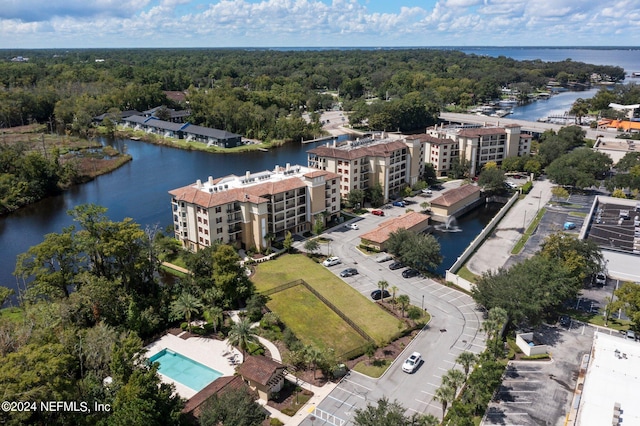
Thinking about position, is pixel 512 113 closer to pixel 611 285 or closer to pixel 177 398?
pixel 611 285

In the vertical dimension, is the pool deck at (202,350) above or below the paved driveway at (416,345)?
below

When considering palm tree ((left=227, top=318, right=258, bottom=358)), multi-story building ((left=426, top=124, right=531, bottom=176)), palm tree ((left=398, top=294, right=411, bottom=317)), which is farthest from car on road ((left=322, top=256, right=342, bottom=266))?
multi-story building ((left=426, top=124, right=531, bottom=176))

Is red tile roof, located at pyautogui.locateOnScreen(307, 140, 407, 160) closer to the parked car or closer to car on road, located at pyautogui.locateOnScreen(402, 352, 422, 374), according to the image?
the parked car

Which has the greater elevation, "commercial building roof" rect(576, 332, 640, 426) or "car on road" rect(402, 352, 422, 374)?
"commercial building roof" rect(576, 332, 640, 426)

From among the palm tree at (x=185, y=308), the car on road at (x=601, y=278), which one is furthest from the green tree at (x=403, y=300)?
the car on road at (x=601, y=278)

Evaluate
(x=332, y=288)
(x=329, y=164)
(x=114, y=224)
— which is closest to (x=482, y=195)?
(x=329, y=164)

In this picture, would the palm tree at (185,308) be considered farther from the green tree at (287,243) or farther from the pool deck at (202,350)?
the green tree at (287,243)
